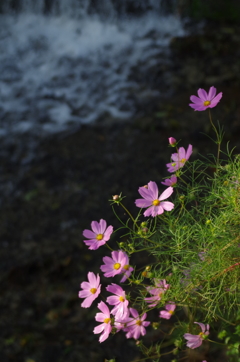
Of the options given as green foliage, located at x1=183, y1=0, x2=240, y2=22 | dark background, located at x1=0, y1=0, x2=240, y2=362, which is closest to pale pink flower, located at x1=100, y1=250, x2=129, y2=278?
dark background, located at x1=0, y1=0, x2=240, y2=362

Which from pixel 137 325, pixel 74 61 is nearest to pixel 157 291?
pixel 137 325

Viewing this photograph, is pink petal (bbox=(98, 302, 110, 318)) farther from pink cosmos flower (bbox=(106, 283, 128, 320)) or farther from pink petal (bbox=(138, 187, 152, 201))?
pink petal (bbox=(138, 187, 152, 201))

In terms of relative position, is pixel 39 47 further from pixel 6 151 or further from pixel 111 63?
pixel 6 151

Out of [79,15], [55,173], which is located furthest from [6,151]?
[79,15]

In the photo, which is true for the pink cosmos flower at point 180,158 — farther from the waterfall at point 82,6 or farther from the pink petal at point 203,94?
the waterfall at point 82,6

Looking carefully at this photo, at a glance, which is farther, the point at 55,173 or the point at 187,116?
the point at 187,116

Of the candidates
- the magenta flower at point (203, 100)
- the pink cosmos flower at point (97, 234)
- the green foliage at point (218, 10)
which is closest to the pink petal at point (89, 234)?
the pink cosmos flower at point (97, 234)

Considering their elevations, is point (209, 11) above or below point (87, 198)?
above

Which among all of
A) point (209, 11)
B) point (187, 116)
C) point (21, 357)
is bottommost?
point (21, 357)
